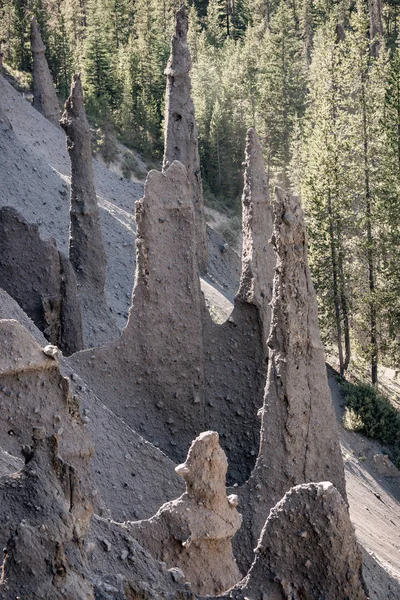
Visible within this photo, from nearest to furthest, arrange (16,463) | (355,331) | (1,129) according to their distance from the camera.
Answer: (16,463)
(1,129)
(355,331)

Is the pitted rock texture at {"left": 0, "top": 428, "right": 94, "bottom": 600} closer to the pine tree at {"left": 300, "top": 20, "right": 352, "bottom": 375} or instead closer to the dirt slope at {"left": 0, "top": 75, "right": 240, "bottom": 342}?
the dirt slope at {"left": 0, "top": 75, "right": 240, "bottom": 342}

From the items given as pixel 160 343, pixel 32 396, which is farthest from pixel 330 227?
pixel 32 396

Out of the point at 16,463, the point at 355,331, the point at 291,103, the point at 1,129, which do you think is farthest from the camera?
the point at 291,103

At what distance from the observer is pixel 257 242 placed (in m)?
17.1

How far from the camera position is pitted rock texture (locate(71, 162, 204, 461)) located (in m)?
15.5

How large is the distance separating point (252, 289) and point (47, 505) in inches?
377

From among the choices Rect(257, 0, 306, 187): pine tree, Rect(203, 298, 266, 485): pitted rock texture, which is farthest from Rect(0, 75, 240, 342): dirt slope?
Rect(257, 0, 306, 187): pine tree

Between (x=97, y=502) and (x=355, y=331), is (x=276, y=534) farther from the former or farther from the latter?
(x=355, y=331)

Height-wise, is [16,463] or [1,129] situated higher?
[1,129]

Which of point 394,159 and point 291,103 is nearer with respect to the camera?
point 394,159

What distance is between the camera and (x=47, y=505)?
7.14 metres

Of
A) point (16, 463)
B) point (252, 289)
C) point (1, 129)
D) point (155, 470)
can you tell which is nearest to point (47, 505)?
point (16, 463)

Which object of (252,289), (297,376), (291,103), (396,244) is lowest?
(297,376)

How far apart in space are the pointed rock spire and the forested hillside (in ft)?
46.6
